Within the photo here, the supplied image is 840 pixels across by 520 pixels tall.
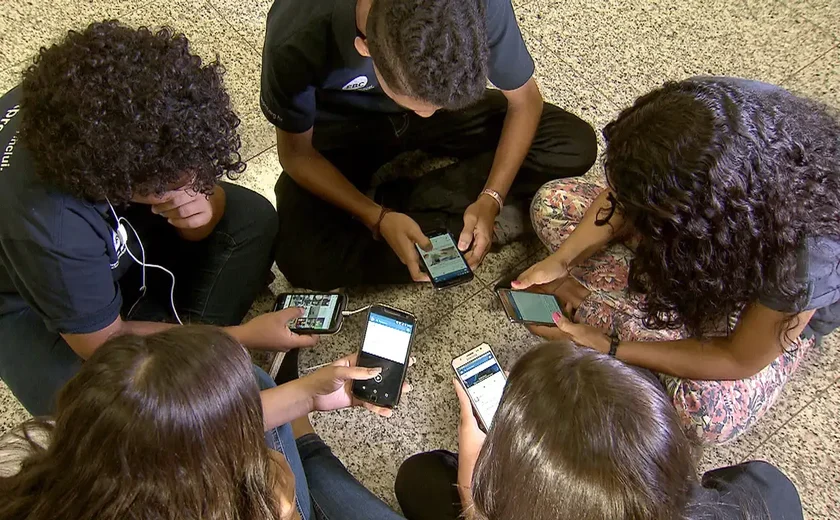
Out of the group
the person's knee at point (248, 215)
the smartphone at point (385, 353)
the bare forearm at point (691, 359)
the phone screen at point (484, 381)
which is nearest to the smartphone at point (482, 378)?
the phone screen at point (484, 381)

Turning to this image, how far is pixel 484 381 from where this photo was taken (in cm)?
116

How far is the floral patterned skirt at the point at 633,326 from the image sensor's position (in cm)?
104

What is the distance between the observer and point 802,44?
62.6 inches

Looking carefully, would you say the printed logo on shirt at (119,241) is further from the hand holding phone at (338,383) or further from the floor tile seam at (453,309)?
the floor tile seam at (453,309)

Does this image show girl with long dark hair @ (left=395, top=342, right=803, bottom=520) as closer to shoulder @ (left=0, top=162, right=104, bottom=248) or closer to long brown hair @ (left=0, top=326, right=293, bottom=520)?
long brown hair @ (left=0, top=326, right=293, bottom=520)

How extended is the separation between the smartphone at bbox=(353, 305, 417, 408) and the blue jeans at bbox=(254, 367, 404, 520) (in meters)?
0.13

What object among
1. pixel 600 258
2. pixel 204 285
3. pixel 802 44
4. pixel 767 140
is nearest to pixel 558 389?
pixel 767 140

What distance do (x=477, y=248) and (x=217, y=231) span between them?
1.63 feet

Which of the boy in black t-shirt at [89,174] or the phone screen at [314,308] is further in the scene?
the phone screen at [314,308]

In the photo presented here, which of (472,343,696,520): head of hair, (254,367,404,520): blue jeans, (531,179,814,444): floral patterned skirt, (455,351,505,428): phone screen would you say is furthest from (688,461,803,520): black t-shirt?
(254,367,404,520): blue jeans

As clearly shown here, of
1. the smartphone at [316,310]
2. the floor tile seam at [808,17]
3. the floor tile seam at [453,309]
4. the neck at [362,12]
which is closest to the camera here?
the neck at [362,12]

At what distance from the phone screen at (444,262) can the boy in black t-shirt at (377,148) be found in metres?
0.02

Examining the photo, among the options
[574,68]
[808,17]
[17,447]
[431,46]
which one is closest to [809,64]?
[808,17]

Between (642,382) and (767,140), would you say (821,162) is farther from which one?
(642,382)
